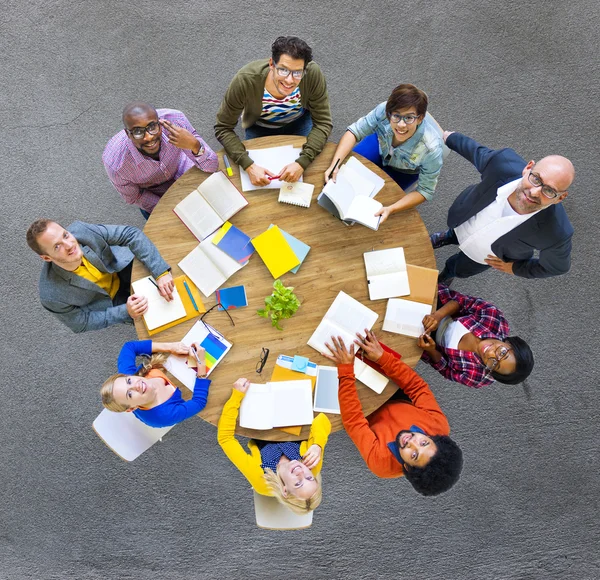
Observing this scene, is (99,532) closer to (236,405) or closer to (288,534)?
(288,534)

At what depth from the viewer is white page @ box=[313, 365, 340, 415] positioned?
7.15 ft

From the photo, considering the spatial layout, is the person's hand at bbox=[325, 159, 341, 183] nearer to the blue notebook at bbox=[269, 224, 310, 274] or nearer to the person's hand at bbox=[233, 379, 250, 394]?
the blue notebook at bbox=[269, 224, 310, 274]

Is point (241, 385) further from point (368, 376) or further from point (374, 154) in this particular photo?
point (374, 154)

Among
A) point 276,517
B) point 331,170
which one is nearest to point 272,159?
point 331,170

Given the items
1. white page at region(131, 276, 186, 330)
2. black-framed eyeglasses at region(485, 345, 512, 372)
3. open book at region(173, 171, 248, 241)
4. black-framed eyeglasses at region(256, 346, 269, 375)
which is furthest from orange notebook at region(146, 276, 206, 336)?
black-framed eyeglasses at region(485, 345, 512, 372)

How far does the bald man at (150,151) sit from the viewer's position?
6.78 feet

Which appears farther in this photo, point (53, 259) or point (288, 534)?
point (288, 534)

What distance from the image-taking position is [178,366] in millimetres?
2186

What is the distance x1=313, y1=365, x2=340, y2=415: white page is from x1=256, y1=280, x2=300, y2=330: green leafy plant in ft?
1.04

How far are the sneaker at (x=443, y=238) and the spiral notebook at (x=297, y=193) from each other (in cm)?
103

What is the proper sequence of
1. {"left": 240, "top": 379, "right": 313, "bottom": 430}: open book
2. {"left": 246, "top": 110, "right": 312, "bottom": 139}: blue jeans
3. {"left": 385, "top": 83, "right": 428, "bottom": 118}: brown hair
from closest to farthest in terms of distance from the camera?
{"left": 385, "top": 83, "right": 428, "bottom": 118}: brown hair, {"left": 240, "top": 379, "right": 313, "bottom": 430}: open book, {"left": 246, "top": 110, "right": 312, "bottom": 139}: blue jeans

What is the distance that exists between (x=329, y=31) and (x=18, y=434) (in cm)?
338

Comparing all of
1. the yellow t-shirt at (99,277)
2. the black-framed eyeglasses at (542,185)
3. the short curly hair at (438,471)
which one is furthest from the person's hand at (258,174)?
the short curly hair at (438,471)

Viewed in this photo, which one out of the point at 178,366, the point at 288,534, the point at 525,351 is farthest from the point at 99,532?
the point at 525,351
